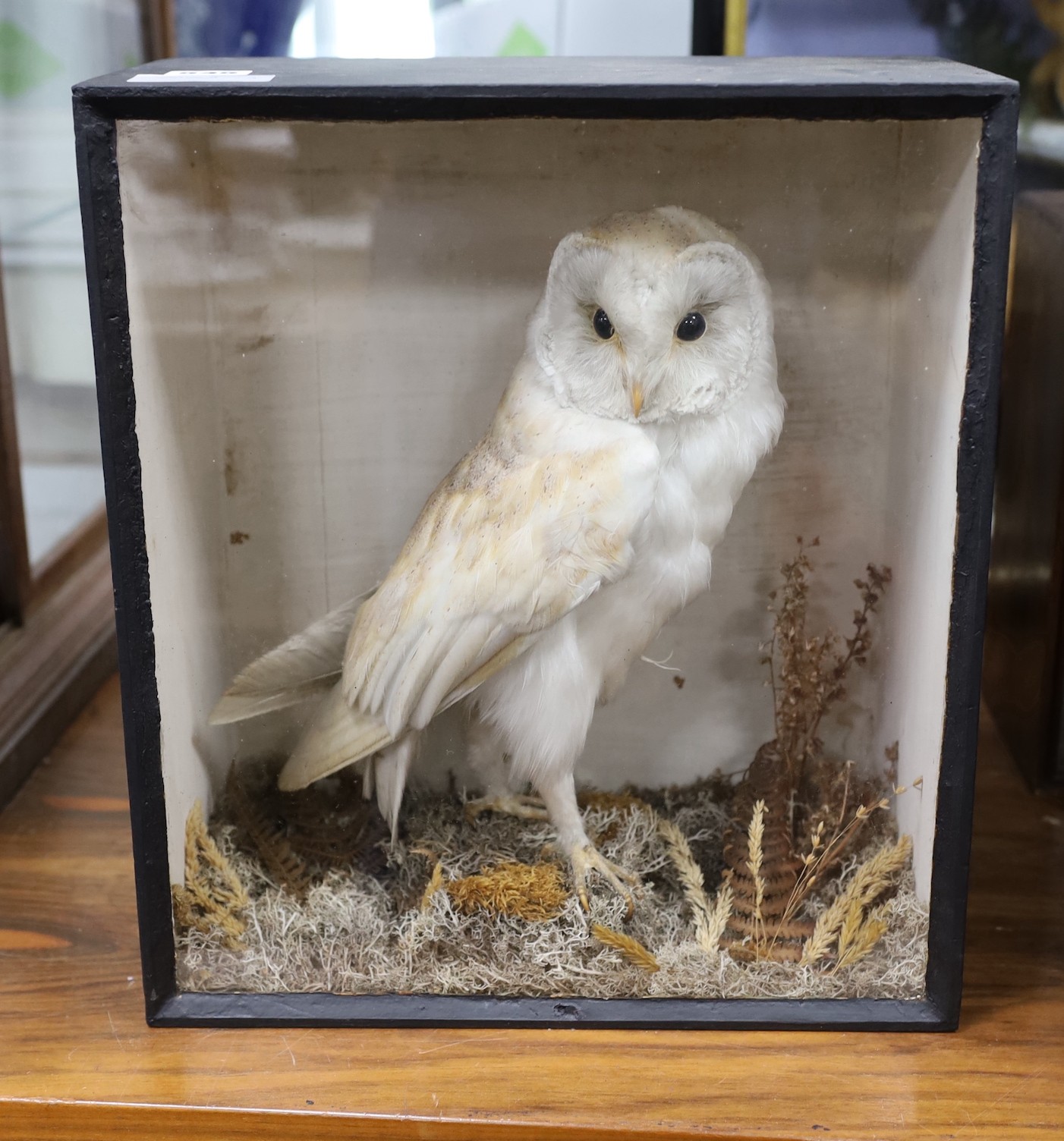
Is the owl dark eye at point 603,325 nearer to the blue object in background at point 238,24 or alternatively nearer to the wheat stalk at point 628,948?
the wheat stalk at point 628,948

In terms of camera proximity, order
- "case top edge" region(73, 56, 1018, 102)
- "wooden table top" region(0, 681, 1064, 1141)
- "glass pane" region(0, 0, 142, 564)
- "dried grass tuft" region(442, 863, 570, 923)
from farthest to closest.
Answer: "glass pane" region(0, 0, 142, 564)
"dried grass tuft" region(442, 863, 570, 923)
"wooden table top" region(0, 681, 1064, 1141)
"case top edge" region(73, 56, 1018, 102)

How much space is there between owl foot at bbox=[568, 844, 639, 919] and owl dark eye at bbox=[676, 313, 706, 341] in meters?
0.36

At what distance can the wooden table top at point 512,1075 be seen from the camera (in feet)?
2.48

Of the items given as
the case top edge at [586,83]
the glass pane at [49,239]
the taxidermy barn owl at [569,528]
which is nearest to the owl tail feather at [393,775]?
the taxidermy barn owl at [569,528]

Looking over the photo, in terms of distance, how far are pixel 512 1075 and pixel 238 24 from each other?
1.11 meters

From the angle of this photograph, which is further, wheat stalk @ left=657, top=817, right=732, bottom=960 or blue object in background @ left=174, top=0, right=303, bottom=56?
blue object in background @ left=174, top=0, right=303, bottom=56

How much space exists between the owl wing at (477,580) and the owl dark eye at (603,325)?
6 centimetres

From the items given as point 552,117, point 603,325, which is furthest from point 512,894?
point 552,117

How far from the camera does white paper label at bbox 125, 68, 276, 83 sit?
67cm

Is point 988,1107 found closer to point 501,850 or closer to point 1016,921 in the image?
point 1016,921

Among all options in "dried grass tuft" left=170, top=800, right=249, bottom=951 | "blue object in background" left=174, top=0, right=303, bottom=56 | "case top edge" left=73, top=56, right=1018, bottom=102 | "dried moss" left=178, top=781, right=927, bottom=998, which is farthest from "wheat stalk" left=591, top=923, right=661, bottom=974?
"blue object in background" left=174, top=0, right=303, bottom=56

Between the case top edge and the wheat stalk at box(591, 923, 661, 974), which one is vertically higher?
the case top edge

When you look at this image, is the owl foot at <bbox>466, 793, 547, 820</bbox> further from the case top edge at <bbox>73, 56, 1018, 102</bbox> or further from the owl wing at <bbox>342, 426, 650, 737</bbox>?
the case top edge at <bbox>73, 56, 1018, 102</bbox>

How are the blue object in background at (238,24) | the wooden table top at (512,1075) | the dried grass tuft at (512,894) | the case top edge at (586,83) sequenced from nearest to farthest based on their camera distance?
the case top edge at (586,83), the wooden table top at (512,1075), the dried grass tuft at (512,894), the blue object in background at (238,24)
